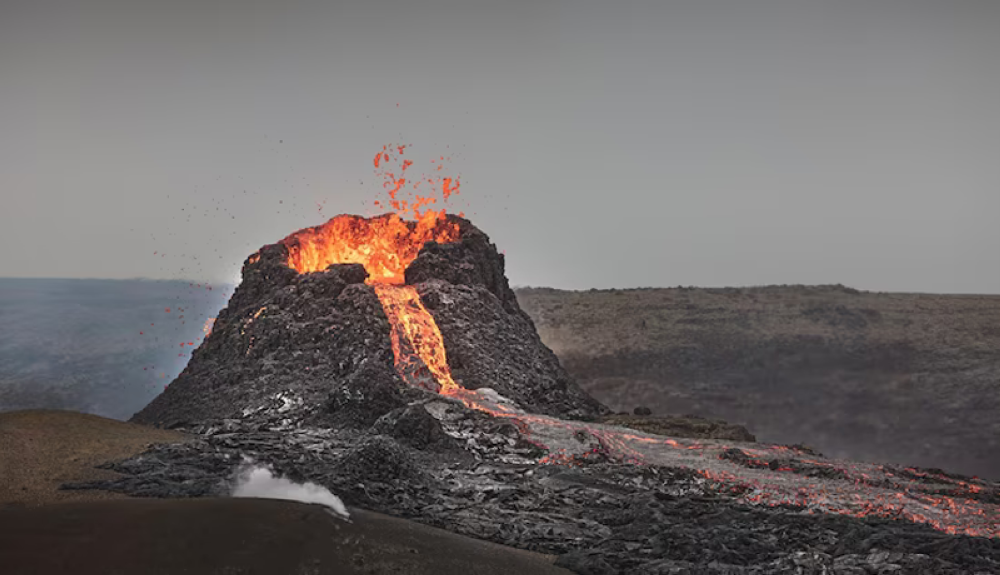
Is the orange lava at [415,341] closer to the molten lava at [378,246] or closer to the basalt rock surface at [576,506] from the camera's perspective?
the molten lava at [378,246]

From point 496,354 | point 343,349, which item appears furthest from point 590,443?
point 343,349

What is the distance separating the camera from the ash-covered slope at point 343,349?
28.5m

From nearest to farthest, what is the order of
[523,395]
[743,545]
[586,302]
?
[743,545] < [523,395] < [586,302]

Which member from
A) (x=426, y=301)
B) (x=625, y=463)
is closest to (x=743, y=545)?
(x=625, y=463)

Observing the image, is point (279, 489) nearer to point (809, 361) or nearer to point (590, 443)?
point (590, 443)

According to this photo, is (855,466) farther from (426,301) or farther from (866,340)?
(866,340)

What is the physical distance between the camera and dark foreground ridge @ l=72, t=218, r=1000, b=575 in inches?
648

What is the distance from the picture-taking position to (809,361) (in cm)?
5706

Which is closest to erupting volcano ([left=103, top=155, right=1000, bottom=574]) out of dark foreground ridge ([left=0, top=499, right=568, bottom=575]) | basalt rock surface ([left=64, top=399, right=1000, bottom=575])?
basalt rock surface ([left=64, top=399, right=1000, bottom=575])

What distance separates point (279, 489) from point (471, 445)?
10341mm

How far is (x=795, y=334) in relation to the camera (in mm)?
63594

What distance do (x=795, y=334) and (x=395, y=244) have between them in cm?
3757

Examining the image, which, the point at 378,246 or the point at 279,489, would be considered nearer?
the point at 279,489

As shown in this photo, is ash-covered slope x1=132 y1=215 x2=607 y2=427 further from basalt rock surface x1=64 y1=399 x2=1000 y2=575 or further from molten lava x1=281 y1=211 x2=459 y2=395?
basalt rock surface x1=64 y1=399 x2=1000 y2=575
